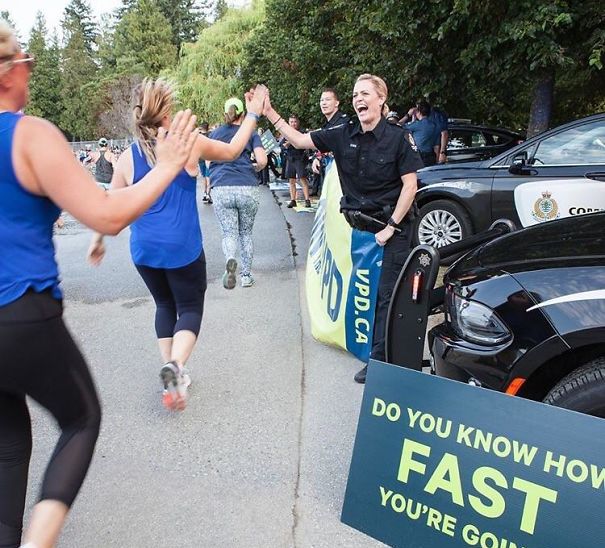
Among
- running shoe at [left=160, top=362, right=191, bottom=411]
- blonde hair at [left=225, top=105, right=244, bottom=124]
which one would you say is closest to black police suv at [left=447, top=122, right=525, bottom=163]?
blonde hair at [left=225, top=105, right=244, bottom=124]

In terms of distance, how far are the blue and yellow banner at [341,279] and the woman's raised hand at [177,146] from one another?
7.64 ft

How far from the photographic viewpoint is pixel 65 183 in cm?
170

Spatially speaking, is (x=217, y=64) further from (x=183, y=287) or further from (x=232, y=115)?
(x=183, y=287)

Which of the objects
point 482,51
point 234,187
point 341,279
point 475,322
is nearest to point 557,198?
point 482,51

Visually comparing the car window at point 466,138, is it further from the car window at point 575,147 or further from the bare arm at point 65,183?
the bare arm at point 65,183

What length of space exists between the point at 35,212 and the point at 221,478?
1.81m

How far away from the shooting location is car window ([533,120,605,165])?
6.11 metres

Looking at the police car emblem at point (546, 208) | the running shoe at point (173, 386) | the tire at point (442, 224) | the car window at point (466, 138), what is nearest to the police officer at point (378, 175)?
the running shoe at point (173, 386)

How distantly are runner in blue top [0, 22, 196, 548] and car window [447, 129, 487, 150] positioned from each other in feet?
33.6

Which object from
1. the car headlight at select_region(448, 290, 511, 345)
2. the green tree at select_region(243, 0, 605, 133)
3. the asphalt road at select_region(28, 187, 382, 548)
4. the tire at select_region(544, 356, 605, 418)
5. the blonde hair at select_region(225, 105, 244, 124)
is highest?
the green tree at select_region(243, 0, 605, 133)

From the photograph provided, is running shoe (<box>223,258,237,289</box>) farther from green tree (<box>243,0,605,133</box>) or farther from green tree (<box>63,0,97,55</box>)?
green tree (<box>63,0,97,55</box>)

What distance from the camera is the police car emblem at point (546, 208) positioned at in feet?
20.6

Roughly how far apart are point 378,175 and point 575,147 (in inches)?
131

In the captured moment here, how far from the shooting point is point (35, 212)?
70.7 inches
